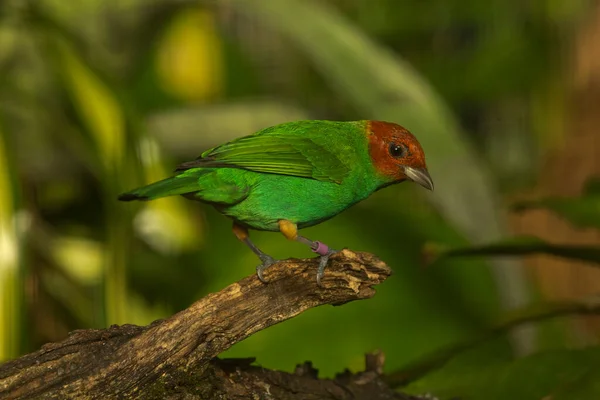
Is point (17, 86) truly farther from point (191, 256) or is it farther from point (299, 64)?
point (299, 64)

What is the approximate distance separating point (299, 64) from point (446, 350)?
345 cm

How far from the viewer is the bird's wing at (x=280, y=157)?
162cm

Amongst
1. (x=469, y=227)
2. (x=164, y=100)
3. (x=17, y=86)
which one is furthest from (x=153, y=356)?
(x=164, y=100)

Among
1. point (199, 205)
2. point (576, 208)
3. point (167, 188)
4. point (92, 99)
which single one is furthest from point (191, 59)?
point (167, 188)

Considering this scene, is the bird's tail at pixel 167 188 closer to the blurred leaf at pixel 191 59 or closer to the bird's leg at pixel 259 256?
the bird's leg at pixel 259 256

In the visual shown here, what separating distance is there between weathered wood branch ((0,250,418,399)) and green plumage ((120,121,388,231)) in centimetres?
22

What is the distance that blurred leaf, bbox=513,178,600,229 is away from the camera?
7.82ft

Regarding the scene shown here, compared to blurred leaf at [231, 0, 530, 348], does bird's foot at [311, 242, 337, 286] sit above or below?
below

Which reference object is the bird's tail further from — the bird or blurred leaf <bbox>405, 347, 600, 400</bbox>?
blurred leaf <bbox>405, 347, 600, 400</bbox>

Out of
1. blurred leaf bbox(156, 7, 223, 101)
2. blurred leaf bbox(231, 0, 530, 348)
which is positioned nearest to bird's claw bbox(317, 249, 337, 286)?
blurred leaf bbox(231, 0, 530, 348)

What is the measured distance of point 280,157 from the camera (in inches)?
66.4

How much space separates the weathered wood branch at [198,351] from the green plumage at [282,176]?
220mm

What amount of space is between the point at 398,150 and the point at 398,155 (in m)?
0.01

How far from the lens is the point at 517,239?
2.21 metres
